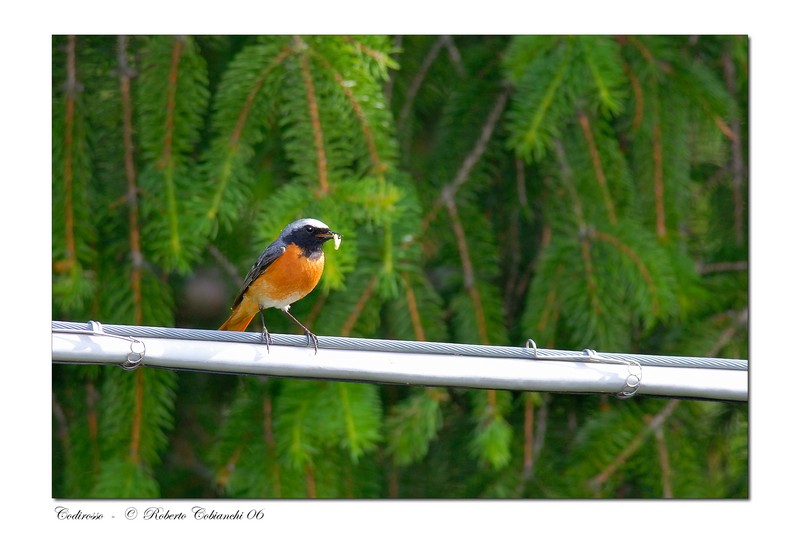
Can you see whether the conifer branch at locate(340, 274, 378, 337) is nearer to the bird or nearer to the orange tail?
the bird

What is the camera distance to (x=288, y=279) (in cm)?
306

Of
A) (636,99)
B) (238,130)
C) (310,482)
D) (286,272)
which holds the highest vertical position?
(636,99)

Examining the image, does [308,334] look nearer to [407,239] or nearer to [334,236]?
[334,236]

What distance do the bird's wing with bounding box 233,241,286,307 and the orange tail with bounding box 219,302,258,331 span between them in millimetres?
87

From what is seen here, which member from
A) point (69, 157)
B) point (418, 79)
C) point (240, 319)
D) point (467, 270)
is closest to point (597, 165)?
point (467, 270)

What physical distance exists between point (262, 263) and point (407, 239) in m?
0.48

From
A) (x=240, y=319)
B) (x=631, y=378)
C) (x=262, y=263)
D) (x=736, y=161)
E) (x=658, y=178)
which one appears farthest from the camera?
(x=736, y=161)

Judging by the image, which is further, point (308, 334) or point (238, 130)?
point (238, 130)

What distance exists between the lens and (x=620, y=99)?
124 inches

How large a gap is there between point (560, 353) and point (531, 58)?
117 centimetres

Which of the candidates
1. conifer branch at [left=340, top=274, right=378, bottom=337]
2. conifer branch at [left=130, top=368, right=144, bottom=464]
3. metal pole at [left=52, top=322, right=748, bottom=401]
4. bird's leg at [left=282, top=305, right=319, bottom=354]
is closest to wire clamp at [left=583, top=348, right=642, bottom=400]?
metal pole at [left=52, top=322, right=748, bottom=401]

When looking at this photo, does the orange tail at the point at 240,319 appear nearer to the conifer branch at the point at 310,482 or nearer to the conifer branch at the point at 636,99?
the conifer branch at the point at 310,482

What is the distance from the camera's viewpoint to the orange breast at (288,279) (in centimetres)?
300

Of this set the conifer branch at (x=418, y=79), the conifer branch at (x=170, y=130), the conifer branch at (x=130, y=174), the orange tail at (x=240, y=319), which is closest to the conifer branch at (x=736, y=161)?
the conifer branch at (x=418, y=79)
